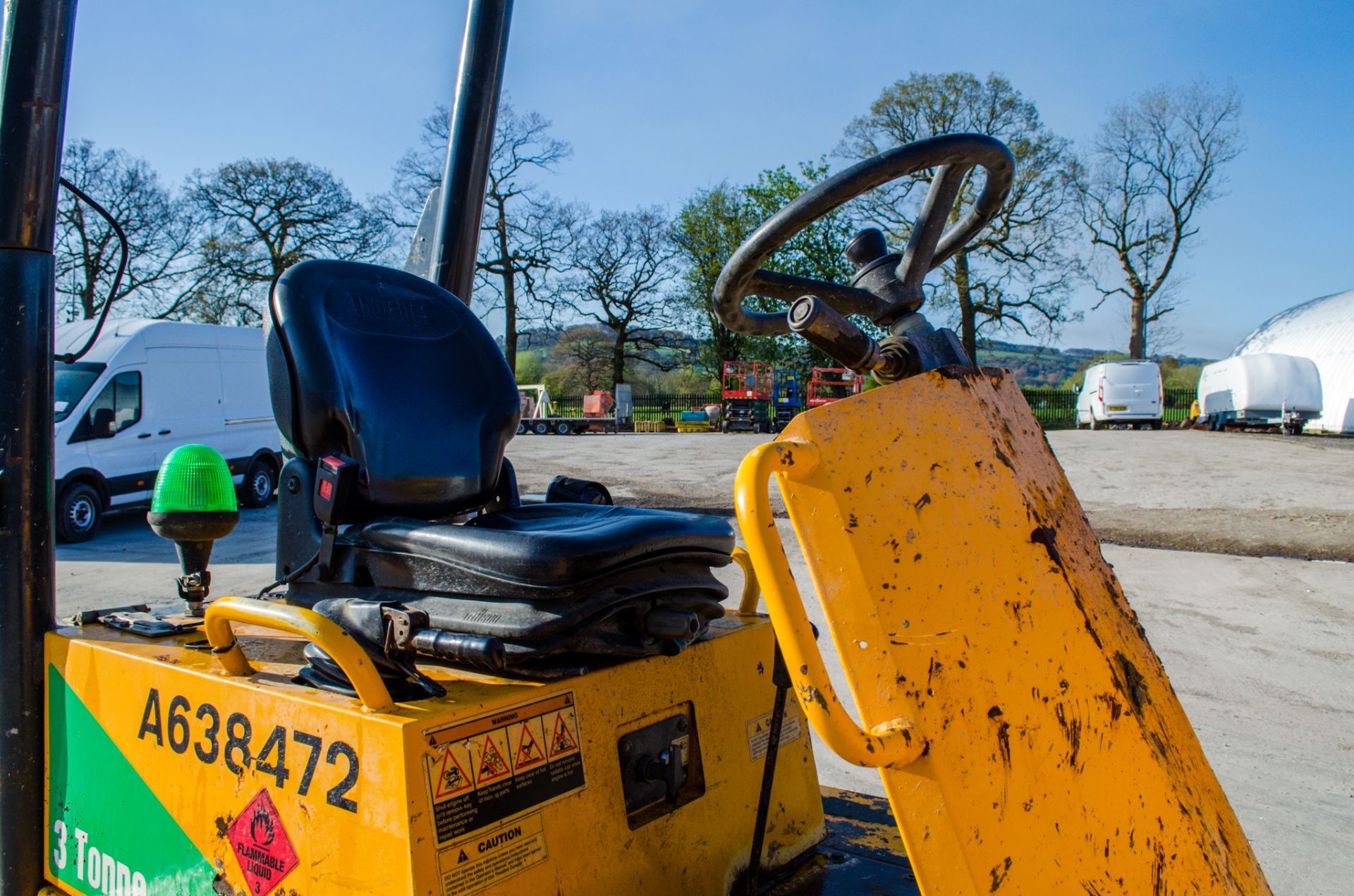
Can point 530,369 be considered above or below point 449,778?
above

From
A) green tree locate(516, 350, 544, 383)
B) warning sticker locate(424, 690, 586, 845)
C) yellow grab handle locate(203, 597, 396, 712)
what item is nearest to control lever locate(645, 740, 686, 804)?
warning sticker locate(424, 690, 586, 845)

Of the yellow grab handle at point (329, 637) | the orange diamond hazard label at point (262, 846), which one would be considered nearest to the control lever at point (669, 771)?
the yellow grab handle at point (329, 637)

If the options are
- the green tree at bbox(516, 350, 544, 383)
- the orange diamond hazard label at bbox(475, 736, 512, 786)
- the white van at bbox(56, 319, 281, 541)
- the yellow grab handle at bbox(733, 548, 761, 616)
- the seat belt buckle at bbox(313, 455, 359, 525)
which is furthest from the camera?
the green tree at bbox(516, 350, 544, 383)

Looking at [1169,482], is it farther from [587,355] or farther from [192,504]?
[587,355]

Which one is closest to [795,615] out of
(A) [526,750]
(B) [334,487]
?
(A) [526,750]

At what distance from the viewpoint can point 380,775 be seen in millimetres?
1436

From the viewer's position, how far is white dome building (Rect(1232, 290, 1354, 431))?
25234mm

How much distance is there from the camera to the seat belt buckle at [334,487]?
1976mm

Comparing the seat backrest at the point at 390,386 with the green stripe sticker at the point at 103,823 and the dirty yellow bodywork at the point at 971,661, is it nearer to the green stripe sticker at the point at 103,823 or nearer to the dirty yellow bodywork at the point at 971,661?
the green stripe sticker at the point at 103,823

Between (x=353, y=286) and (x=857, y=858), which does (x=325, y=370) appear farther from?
(x=857, y=858)

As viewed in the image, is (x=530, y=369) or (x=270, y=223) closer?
(x=270, y=223)

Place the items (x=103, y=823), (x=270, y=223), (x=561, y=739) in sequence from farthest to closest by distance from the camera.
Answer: (x=270, y=223), (x=103, y=823), (x=561, y=739)

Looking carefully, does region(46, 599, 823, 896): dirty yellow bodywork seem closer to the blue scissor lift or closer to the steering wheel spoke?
the steering wheel spoke

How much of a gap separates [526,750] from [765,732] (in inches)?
28.7
